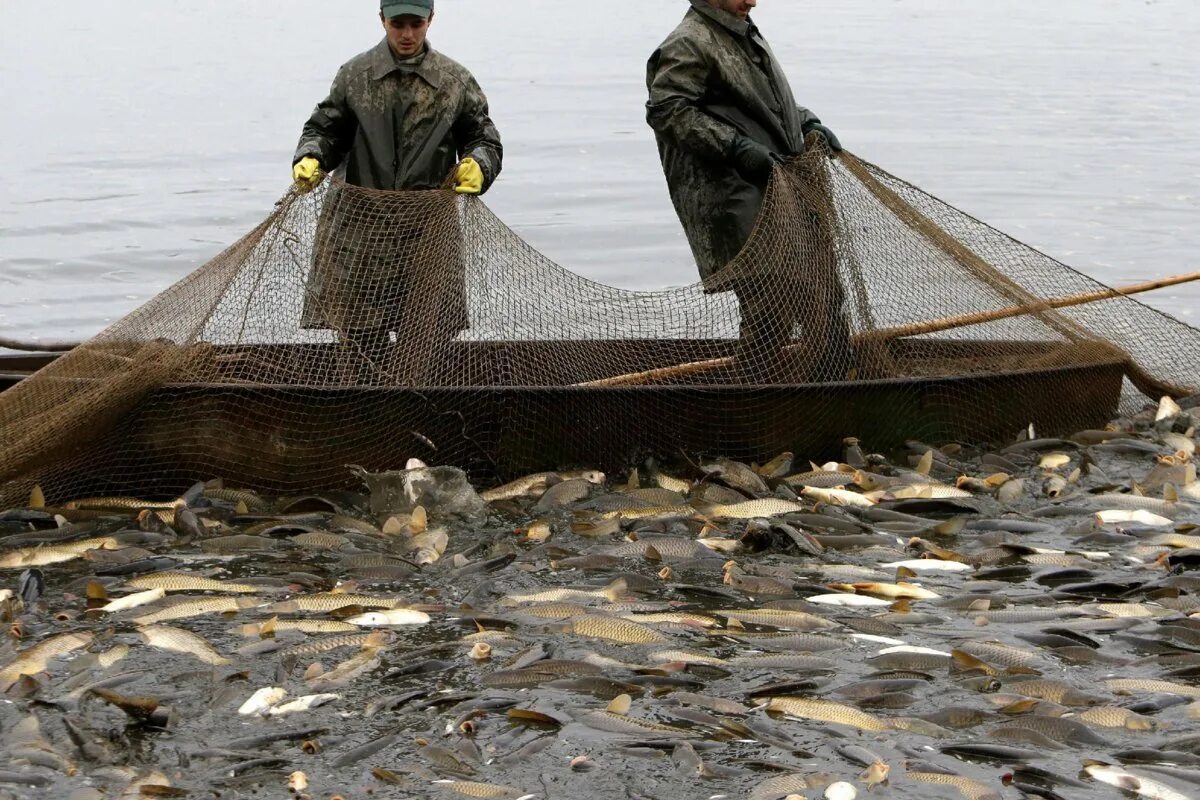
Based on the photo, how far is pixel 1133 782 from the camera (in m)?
4.73

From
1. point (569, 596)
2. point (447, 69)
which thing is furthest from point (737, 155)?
point (569, 596)

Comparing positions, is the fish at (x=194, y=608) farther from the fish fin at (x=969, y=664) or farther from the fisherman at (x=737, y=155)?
the fisherman at (x=737, y=155)

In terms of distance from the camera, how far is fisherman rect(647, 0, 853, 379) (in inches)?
329

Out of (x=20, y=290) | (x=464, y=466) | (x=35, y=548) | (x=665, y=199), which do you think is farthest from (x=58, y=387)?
(x=665, y=199)

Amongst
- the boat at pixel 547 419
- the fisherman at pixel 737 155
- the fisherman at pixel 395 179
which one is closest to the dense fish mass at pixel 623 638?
the boat at pixel 547 419

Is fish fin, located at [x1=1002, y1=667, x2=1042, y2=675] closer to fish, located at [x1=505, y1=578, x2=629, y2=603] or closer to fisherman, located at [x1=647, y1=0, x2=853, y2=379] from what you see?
fish, located at [x1=505, y1=578, x2=629, y2=603]

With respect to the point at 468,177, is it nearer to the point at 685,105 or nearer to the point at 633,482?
the point at 685,105

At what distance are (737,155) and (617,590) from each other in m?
3.13

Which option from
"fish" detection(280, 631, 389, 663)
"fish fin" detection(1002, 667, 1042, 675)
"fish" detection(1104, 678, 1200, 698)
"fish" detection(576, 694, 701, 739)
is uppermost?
"fish" detection(280, 631, 389, 663)

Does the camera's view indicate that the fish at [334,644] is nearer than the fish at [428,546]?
Yes

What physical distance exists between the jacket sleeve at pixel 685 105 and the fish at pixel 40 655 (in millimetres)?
4339

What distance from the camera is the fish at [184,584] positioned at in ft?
20.9

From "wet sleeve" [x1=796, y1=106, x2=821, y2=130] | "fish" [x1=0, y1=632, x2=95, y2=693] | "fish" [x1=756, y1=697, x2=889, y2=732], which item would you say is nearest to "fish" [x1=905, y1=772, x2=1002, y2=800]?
"fish" [x1=756, y1=697, x2=889, y2=732]

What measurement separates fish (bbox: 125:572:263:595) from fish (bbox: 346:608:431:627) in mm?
598
